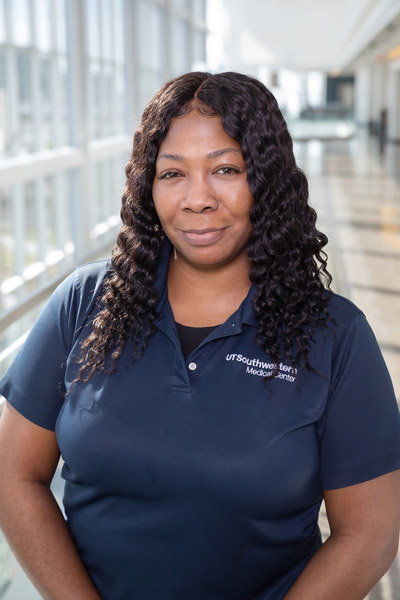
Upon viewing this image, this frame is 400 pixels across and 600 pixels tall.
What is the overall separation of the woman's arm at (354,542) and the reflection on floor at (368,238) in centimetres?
23

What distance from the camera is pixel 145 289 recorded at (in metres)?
1.63

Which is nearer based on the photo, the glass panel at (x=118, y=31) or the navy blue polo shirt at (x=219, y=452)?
the navy blue polo shirt at (x=219, y=452)

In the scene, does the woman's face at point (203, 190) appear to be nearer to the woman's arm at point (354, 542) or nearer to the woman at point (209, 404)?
the woman at point (209, 404)

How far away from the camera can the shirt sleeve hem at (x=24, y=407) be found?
160 cm

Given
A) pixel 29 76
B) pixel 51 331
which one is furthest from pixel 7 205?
pixel 51 331

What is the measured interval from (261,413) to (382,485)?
0.28m

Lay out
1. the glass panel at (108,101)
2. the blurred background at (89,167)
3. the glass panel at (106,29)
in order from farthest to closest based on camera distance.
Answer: the glass panel at (108,101) < the glass panel at (106,29) < the blurred background at (89,167)

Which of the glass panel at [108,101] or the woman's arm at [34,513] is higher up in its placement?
the glass panel at [108,101]

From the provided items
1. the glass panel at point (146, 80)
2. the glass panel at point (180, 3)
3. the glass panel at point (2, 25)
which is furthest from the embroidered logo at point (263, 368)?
the glass panel at point (180, 3)

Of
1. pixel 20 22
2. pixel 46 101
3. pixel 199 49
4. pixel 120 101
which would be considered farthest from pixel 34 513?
pixel 199 49

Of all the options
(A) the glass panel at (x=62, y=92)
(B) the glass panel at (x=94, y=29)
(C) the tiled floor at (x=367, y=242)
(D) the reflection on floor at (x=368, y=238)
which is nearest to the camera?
(C) the tiled floor at (x=367, y=242)

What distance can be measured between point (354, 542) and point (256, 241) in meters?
0.63

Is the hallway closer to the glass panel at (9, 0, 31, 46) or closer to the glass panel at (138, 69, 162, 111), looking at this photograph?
the glass panel at (138, 69, 162, 111)

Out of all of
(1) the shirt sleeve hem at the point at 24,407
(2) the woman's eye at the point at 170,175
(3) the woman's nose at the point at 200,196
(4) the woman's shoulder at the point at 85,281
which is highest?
(2) the woman's eye at the point at 170,175
